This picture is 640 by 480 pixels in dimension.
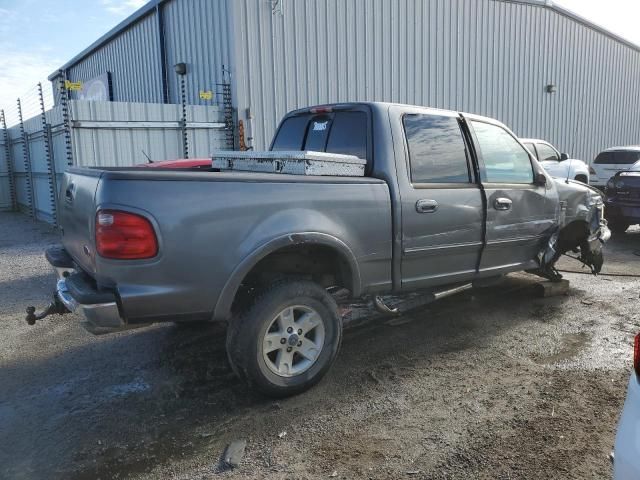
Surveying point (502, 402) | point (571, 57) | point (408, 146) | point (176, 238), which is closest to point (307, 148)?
point (408, 146)

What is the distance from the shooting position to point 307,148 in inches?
188

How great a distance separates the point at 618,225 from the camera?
9.77 meters

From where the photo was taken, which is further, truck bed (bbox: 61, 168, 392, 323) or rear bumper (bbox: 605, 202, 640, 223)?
rear bumper (bbox: 605, 202, 640, 223)

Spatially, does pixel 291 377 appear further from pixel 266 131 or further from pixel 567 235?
pixel 266 131

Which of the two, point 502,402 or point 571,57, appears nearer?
point 502,402

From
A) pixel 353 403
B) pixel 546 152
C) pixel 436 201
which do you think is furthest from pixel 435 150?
pixel 546 152

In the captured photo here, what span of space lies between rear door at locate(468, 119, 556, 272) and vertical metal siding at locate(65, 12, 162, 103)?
36.0 feet

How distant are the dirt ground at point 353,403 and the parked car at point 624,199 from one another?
14.9ft

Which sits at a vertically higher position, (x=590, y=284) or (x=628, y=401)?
(x=628, y=401)

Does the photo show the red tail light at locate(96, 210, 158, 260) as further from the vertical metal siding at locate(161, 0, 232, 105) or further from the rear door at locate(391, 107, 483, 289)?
the vertical metal siding at locate(161, 0, 232, 105)

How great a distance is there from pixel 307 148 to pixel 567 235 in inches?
123

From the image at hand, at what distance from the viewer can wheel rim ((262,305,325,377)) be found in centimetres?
341

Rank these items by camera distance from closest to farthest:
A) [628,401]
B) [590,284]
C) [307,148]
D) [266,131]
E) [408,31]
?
[628,401]
[307,148]
[590,284]
[266,131]
[408,31]

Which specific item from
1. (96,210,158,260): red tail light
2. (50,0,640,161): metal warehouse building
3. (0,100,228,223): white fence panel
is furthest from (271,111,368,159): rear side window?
(50,0,640,161): metal warehouse building
